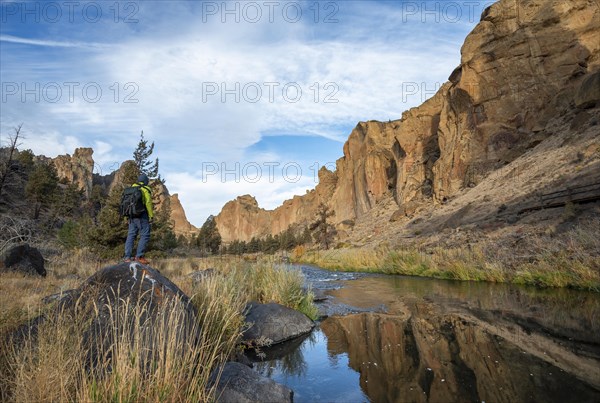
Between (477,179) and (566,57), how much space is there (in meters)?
12.8

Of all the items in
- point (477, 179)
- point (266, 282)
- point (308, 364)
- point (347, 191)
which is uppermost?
point (347, 191)

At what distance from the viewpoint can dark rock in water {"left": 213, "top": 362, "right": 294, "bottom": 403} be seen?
12.1 ft

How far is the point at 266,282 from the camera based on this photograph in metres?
9.36

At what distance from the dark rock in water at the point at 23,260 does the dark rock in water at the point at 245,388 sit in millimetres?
11344

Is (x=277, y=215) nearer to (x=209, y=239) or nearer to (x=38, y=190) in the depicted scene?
(x=209, y=239)

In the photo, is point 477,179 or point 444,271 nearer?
point 444,271

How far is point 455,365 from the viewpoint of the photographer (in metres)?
4.98

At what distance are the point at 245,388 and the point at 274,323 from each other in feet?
11.4

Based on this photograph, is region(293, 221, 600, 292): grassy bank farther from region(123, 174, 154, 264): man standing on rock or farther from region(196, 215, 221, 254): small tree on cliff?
region(196, 215, 221, 254): small tree on cliff

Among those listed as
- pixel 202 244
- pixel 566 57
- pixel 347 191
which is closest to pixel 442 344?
pixel 566 57

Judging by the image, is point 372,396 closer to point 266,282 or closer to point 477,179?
point 266,282

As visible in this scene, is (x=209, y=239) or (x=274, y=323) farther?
(x=209, y=239)

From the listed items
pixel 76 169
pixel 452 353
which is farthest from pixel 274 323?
pixel 76 169

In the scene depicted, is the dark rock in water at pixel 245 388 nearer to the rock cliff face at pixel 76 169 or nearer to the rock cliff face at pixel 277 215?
the rock cliff face at pixel 277 215
